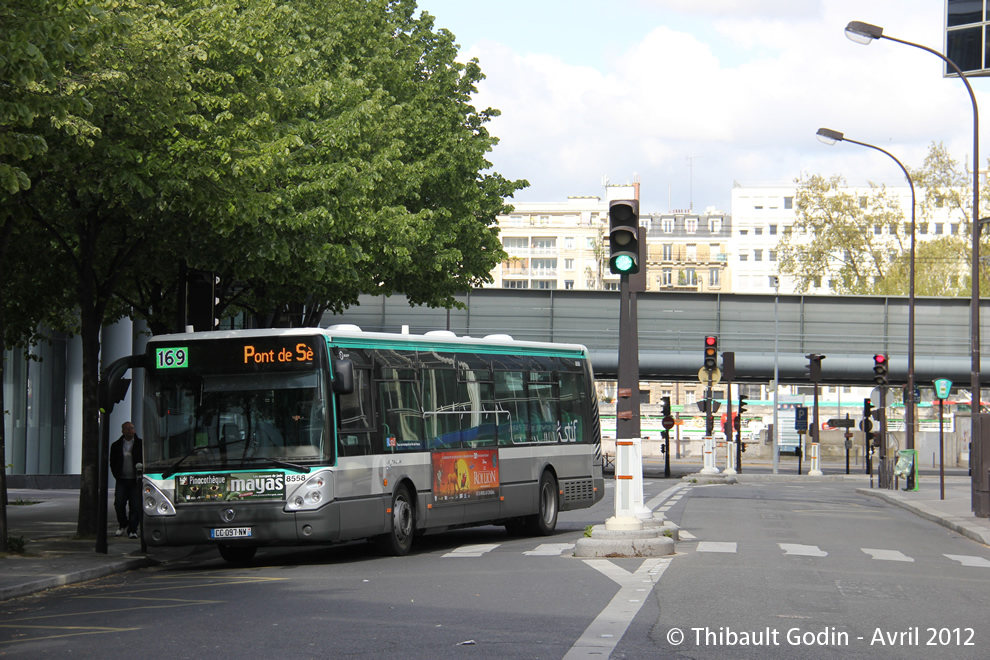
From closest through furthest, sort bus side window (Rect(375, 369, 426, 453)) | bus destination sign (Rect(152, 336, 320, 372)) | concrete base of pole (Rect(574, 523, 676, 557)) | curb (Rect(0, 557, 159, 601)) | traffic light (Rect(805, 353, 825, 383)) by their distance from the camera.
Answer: curb (Rect(0, 557, 159, 601)), concrete base of pole (Rect(574, 523, 676, 557)), bus destination sign (Rect(152, 336, 320, 372)), bus side window (Rect(375, 369, 426, 453)), traffic light (Rect(805, 353, 825, 383))

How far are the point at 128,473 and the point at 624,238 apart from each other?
28.1 ft

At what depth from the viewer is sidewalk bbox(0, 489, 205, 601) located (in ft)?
46.9

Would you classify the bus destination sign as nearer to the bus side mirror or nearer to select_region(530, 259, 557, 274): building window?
the bus side mirror

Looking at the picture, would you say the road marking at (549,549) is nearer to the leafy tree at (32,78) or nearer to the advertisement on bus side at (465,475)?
the advertisement on bus side at (465,475)

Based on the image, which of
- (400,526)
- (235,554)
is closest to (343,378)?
(400,526)

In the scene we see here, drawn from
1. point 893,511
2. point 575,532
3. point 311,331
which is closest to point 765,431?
point 893,511

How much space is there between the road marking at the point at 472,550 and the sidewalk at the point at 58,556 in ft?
11.7

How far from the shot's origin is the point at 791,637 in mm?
9469

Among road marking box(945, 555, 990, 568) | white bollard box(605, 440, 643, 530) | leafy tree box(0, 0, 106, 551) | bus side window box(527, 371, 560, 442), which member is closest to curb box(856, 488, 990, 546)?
road marking box(945, 555, 990, 568)

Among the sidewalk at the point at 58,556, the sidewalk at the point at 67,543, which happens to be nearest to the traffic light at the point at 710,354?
the sidewalk at the point at 67,543

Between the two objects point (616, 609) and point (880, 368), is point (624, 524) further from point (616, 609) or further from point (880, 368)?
point (880, 368)

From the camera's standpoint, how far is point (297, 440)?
15.9 metres

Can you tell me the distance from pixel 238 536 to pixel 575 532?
23.2 ft

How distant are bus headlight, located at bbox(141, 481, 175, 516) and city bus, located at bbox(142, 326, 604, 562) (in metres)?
0.01
